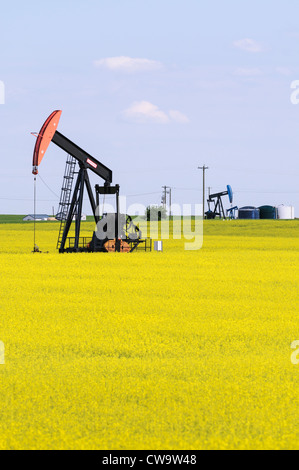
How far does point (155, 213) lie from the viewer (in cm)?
9925

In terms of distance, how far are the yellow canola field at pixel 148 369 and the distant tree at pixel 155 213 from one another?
80.4m

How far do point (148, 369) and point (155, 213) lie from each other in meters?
91.4

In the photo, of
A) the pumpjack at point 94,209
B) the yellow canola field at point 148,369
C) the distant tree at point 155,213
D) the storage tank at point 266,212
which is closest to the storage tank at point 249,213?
the storage tank at point 266,212

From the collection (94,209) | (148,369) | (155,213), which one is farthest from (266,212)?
(148,369)

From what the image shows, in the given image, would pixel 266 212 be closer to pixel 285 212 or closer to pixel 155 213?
pixel 285 212

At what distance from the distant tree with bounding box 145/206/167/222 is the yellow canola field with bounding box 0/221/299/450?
80435 mm

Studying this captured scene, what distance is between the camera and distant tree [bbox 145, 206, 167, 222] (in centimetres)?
9775

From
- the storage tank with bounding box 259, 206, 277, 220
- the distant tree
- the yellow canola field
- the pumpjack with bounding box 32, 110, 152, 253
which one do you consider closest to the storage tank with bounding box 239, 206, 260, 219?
the storage tank with bounding box 259, 206, 277, 220

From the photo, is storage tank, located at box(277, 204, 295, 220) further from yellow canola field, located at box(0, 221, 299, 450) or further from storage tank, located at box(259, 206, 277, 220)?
yellow canola field, located at box(0, 221, 299, 450)

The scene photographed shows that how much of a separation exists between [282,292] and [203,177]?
74.6 meters

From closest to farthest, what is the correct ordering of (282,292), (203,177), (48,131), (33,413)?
1. (33,413)
2. (282,292)
3. (48,131)
4. (203,177)

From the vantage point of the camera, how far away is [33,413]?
6.21 metres
